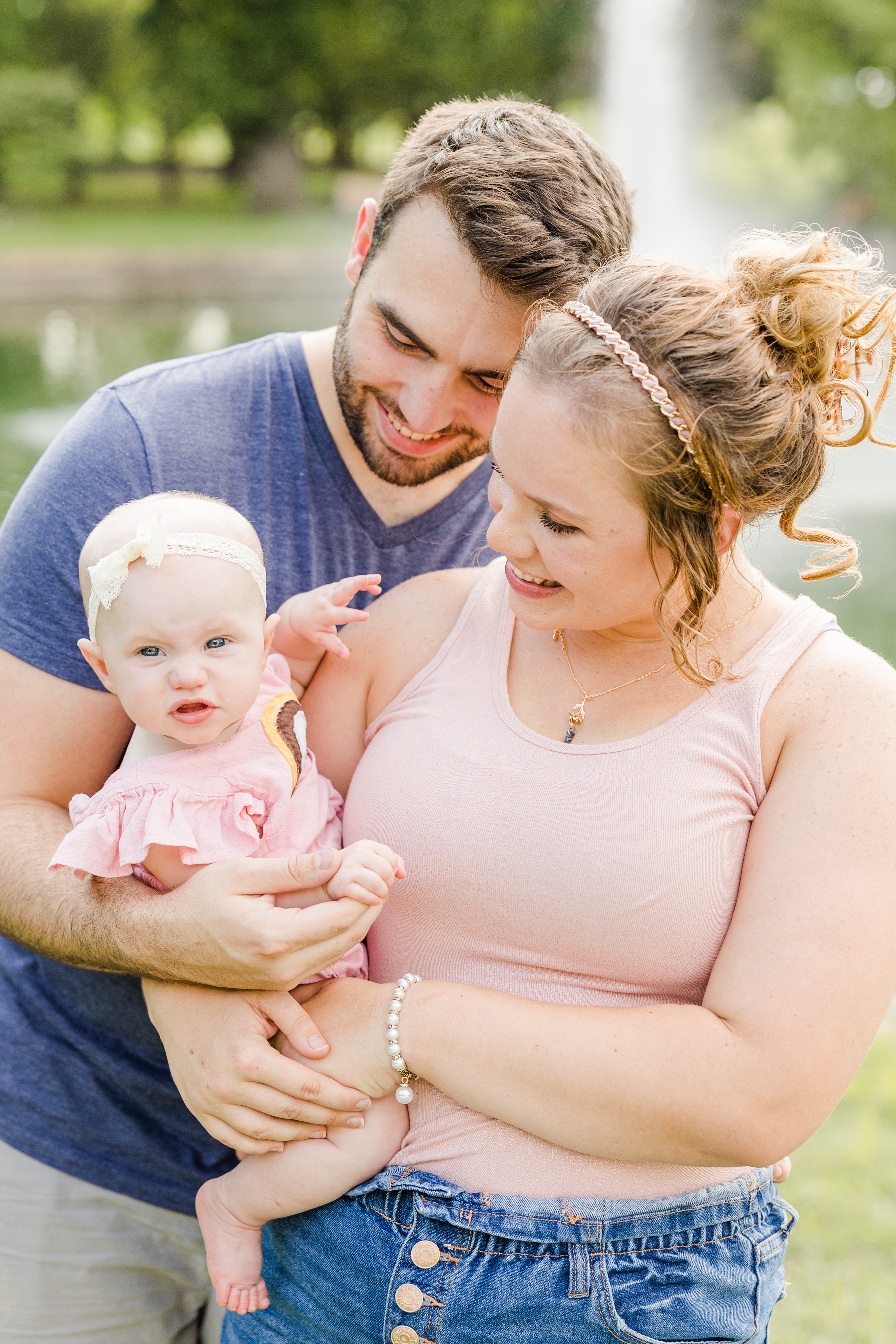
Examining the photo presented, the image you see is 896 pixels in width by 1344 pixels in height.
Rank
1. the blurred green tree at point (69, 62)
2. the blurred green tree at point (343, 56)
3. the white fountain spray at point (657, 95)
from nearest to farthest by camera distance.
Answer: the blurred green tree at point (69, 62) → the white fountain spray at point (657, 95) → the blurred green tree at point (343, 56)

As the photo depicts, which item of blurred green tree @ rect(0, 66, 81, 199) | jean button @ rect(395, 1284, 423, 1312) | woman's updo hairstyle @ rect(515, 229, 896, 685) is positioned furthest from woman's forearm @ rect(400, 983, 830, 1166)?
blurred green tree @ rect(0, 66, 81, 199)

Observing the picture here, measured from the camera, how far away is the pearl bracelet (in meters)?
1.85

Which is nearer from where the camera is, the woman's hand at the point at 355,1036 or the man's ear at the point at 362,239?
the woman's hand at the point at 355,1036

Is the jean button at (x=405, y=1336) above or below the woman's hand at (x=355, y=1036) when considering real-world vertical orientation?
below

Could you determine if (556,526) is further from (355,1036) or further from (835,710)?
(355,1036)

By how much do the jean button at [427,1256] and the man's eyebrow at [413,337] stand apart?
5.01ft

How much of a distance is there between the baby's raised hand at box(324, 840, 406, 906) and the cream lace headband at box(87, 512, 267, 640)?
0.49 metres

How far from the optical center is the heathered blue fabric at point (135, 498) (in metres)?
2.25

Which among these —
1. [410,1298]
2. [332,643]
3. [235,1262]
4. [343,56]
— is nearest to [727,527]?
[332,643]

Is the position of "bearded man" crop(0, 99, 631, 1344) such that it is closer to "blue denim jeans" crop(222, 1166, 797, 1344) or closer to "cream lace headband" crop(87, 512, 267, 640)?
"cream lace headband" crop(87, 512, 267, 640)

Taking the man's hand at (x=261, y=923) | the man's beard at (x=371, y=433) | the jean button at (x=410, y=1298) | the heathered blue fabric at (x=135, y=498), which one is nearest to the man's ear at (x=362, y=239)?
the man's beard at (x=371, y=433)

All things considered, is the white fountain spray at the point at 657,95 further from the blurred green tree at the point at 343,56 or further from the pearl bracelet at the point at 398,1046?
the pearl bracelet at the point at 398,1046

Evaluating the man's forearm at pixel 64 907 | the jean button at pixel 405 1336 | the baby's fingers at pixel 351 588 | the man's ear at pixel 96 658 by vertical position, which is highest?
the baby's fingers at pixel 351 588

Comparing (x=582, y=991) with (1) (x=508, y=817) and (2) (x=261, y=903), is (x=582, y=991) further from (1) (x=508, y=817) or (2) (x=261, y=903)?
(2) (x=261, y=903)
